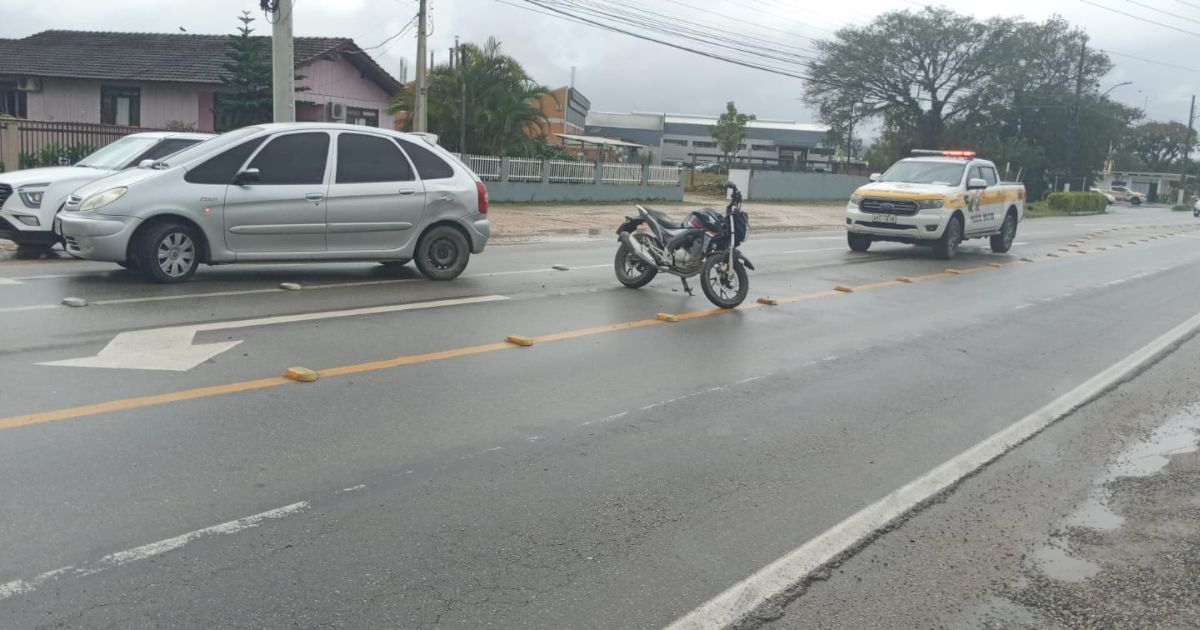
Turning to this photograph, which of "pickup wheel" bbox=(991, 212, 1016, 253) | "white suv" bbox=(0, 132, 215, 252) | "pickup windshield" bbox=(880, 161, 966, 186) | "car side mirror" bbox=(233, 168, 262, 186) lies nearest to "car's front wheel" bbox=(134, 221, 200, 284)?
"car side mirror" bbox=(233, 168, 262, 186)

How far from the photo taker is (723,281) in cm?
1168

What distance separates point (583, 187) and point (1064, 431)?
89.0 feet

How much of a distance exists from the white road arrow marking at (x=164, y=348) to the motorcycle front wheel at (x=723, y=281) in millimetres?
4289

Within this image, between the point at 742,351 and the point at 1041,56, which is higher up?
the point at 1041,56

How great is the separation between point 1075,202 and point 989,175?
3858cm

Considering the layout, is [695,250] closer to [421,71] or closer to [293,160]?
[293,160]

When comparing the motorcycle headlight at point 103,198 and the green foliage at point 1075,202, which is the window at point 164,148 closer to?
the motorcycle headlight at point 103,198

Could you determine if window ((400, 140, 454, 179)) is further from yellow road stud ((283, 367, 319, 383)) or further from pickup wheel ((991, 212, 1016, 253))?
pickup wheel ((991, 212, 1016, 253))

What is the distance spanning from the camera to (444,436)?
6.00 metres

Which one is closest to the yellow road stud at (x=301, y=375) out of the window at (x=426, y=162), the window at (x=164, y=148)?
the window at (x=426, y=162)

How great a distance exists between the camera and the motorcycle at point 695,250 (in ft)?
38.2

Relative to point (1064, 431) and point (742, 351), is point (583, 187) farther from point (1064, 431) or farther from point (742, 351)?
point (1064, 431)

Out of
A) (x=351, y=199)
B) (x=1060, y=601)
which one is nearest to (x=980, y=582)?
(x=1060, y=601)

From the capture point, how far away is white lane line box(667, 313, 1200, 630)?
4031 millimetres
